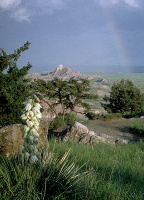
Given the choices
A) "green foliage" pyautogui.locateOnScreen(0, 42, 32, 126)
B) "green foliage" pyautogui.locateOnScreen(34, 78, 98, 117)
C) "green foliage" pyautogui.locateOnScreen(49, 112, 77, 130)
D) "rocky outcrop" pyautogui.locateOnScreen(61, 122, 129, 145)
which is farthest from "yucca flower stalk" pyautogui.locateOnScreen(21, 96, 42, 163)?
"green foliage" pyautogui.locateOnScreen(34, 78, 98, 117)

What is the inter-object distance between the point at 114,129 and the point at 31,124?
935 centimetres

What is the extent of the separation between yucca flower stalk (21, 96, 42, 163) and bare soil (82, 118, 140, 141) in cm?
746

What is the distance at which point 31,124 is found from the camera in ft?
8.72

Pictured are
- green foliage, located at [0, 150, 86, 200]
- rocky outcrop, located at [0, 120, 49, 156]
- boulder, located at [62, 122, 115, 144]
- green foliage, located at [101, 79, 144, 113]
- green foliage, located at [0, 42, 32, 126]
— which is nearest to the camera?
green foliage, located at [0, 150, 86, 200]

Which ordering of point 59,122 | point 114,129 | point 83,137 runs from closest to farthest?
point 83,137
point 114,129
point 59,122

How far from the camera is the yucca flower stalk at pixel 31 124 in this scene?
2.65 m

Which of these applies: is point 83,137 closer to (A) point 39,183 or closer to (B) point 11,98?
(B) point 11,98

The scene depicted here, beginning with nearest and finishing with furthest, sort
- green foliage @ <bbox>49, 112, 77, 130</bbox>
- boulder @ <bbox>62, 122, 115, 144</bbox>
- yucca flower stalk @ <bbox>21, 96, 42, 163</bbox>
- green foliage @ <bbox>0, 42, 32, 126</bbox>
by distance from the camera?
yucca flower stalk @ <bbox>21, 96, 42, 163</bbox>
boulder @ <bbox>62, 122, 115, 144</bbox>
green foliage @ <bbox>0, 42, 32, 126</bbox>
green foliage @ <bbox>49, 112, 77, 130</bbox>

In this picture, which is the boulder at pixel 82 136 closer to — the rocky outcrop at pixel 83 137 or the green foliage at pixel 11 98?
the rocky outcrop at pixel 83 137

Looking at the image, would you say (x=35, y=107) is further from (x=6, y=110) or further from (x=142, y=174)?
(x=6, y=110)

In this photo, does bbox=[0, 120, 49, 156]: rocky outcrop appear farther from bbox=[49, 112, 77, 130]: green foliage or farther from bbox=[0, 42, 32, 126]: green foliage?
bbox=[49, 112, 77, 130]: green foliage

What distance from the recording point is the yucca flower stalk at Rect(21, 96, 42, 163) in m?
2.65

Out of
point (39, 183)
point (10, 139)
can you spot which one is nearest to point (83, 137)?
point (10, 139)

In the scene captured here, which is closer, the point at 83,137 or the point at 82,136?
the point at 83,137
